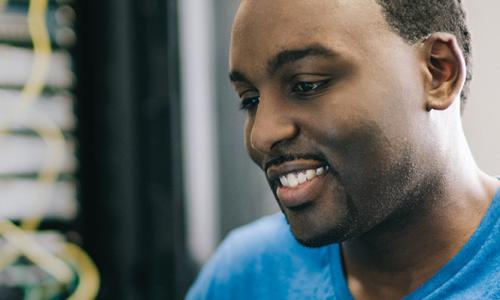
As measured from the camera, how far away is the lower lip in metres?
0.92

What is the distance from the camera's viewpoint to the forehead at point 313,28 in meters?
0.89

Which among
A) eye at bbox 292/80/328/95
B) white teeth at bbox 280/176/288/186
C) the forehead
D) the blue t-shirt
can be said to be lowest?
the blue t-shirt

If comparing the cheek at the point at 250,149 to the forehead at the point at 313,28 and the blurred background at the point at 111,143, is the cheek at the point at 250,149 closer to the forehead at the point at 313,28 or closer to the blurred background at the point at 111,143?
the forehead at the point at 313,28

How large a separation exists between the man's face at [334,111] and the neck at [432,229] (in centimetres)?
4

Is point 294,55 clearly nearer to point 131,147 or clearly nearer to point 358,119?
point 358,119

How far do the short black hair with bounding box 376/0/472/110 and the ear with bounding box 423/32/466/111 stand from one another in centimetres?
2

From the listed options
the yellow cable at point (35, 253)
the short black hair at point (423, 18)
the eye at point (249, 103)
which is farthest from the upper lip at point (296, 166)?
the yellow cable at point (35, 253)

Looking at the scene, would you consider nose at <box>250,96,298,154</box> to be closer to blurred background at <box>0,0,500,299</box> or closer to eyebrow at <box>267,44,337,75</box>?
eyebrow at <box>267,44,337,75</box>

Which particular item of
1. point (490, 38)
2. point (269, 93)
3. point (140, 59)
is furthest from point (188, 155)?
point (269, 93)

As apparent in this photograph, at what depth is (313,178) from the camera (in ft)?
3.02

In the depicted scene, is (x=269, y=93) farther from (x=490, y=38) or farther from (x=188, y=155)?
(x=188, y=155)

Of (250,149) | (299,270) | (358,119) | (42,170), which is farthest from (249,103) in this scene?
(42,170)

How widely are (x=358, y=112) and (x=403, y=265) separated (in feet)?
0.86

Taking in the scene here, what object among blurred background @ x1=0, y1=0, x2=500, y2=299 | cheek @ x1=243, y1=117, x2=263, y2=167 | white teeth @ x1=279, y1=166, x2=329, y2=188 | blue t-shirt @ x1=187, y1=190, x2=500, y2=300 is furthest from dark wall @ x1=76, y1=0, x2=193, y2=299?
white teeth @ x1=279, y1=166, x2=329, y2=188
